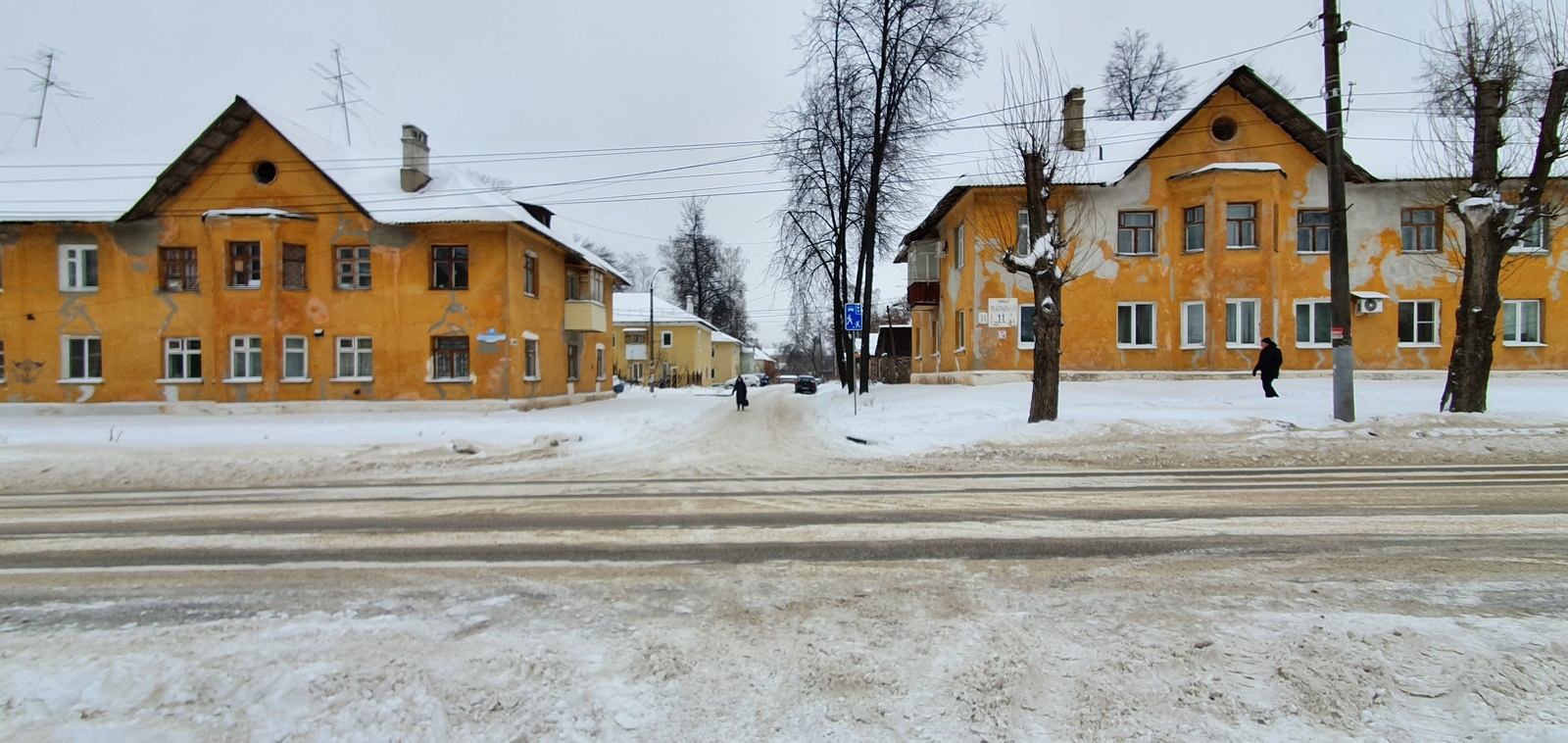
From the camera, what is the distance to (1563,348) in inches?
950

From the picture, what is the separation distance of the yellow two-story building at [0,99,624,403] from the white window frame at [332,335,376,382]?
64mm

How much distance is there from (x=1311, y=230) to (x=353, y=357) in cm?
3075

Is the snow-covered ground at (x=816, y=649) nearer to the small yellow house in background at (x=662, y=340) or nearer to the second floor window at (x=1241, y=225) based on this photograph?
Result: the second floor window at (x=1241, y=225)

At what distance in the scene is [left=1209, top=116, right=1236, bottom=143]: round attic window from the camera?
2430 cm

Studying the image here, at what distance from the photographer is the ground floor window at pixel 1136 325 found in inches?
964

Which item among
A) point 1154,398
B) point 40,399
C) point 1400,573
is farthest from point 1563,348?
point 40,399

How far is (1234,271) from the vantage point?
931 inches

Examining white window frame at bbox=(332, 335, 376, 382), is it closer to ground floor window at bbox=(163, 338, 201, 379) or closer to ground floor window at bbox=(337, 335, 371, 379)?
ground floor window at bbox=(337, 335, 371, 379)

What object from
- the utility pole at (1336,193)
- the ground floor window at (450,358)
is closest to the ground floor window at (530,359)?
the ground floor window at (450,358)

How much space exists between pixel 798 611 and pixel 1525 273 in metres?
30.7

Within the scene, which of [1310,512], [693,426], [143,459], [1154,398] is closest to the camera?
[1310,512]

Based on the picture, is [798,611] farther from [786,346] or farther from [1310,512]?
[786,346]

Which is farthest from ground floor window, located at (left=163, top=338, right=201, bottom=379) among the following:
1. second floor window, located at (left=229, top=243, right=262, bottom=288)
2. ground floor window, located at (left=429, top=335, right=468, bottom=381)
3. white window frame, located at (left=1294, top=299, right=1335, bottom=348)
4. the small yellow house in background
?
the small yellow house in background

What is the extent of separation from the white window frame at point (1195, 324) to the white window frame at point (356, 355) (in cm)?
2570
